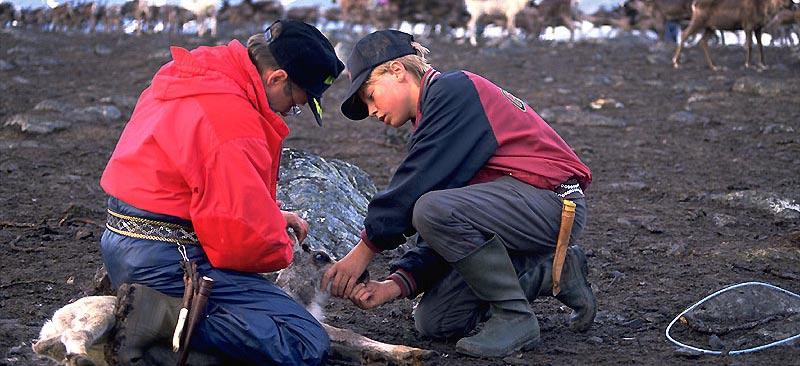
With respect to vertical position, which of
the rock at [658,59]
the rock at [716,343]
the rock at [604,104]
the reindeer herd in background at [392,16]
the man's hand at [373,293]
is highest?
the rock at [716,343]

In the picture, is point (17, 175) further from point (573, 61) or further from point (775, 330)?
point (573, 61)

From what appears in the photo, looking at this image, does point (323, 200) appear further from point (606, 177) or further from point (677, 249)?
point (606, 177)

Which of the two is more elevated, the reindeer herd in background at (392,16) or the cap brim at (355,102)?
the cap brim at (355,102)

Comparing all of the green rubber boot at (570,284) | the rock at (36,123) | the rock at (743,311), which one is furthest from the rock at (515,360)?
the rock at (36,123)

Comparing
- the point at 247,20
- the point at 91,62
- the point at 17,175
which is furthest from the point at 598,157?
the point at 247,20

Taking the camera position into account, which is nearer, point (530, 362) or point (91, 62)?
point (530, 362)

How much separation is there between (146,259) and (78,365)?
51 centimetres

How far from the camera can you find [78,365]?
2957 mm

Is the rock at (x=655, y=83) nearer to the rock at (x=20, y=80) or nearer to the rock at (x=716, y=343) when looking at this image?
the rock at (x=20, y=80)

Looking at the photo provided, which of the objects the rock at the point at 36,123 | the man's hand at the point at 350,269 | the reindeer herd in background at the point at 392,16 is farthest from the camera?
the reindeer herd in background at the point at 392,16

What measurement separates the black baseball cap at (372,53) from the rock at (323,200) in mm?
1154

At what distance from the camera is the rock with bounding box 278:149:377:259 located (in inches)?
197

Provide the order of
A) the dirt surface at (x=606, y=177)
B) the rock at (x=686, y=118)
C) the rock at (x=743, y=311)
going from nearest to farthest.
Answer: the rock at (x=743, y=311), the dirt surface at (x=606, y=177), the rock at (x=686, y=118)

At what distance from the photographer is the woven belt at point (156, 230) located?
11.1 feet
